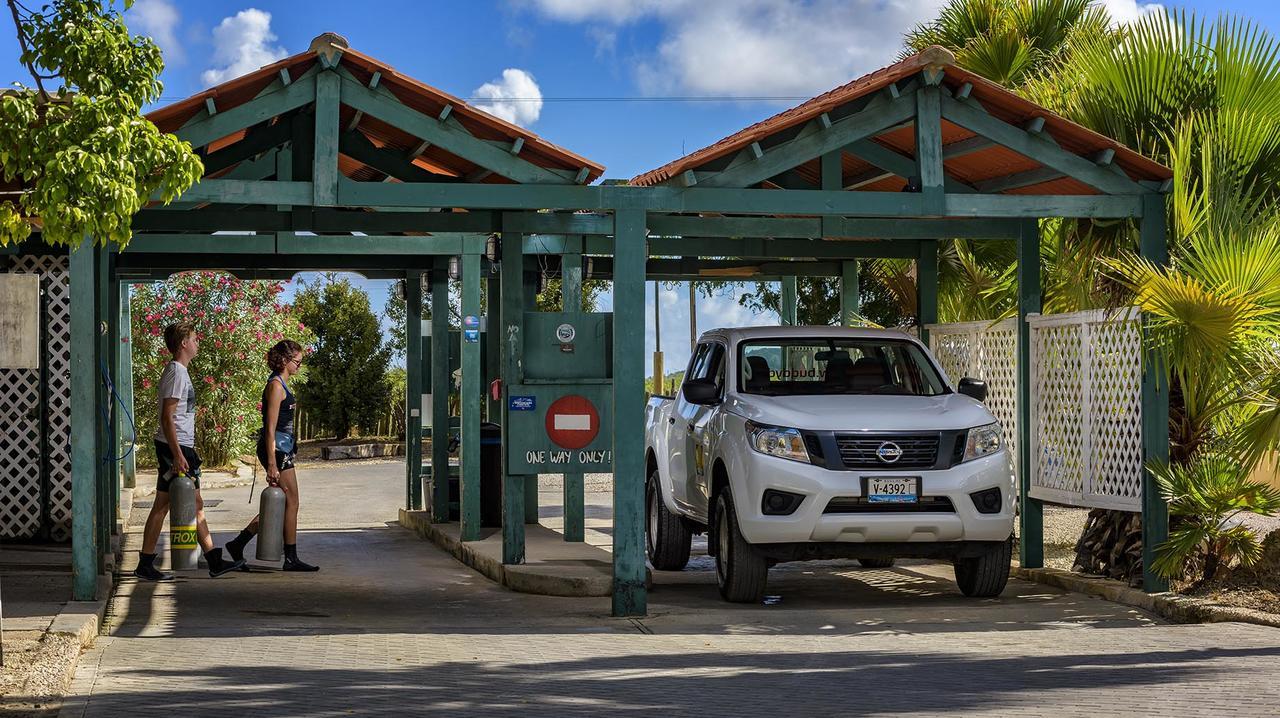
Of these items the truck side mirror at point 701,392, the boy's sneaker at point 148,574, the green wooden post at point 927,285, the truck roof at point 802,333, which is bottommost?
the boy's sneaker at point 148,574

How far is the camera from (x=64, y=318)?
15.5m

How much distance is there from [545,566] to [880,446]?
10.7 feet

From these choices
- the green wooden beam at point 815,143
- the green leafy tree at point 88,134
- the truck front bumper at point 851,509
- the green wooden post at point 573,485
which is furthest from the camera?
the green wooden post at point 573,485

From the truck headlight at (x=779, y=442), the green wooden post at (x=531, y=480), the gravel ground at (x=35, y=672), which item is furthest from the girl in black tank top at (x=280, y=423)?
the truck headlight at (x=779, y=442)

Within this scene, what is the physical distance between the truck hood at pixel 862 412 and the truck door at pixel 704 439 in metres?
0.45

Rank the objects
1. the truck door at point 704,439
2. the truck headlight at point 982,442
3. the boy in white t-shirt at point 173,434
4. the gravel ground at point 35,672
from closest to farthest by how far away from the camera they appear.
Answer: the gravel ground at point 35,672 < the truck headlight at point 982,442 < the truck door at point 704,439 < the boy in white t-shirt at point 173,434

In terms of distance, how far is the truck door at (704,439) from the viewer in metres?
12.0

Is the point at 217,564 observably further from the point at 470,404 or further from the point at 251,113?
the point at 251,113

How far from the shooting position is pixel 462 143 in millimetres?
10945

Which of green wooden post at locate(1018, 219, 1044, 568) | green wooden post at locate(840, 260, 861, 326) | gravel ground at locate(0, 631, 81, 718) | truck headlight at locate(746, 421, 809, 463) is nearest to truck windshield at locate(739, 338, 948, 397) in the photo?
truck headlight at locate(746, 421, 809, 463)

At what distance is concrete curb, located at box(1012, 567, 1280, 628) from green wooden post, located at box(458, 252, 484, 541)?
5248mm

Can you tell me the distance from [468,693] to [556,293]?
31.7m

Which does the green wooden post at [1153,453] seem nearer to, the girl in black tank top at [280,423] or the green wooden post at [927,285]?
the green wooden post at [927,285]

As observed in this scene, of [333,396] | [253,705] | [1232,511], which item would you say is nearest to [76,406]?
[253,705]
